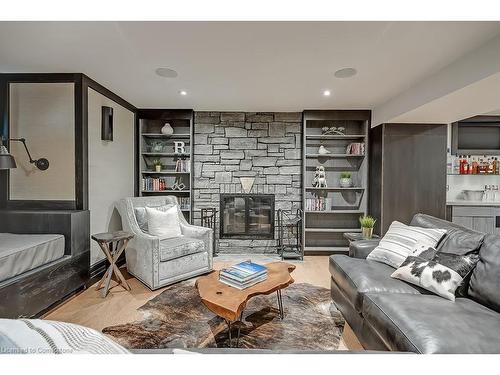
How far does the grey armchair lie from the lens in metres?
2.90

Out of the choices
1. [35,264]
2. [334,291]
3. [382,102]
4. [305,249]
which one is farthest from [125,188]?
[382,102]

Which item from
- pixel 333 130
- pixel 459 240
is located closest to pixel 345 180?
pixel 333 130

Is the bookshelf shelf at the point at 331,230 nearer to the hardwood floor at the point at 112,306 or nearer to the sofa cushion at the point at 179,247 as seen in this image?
the hardwood floor at the point at 112,306

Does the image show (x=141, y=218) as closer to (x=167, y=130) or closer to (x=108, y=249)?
(x=108, y=249)

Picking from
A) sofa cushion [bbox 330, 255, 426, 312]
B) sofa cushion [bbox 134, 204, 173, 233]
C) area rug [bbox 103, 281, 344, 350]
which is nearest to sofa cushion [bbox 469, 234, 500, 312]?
sofa cushion [bbox 330, 255, 426, 312]

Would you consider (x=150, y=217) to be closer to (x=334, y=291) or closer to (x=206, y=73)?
(x=206, y=73)

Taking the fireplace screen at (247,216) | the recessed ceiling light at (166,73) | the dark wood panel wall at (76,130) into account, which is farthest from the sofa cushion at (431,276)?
the dark wood panel wall at (76,130)

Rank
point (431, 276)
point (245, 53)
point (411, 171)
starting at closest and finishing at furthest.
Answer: point (431, 276) → point (245, 53) → point (411, 171)

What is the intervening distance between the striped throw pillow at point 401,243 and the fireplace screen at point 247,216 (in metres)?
2.13

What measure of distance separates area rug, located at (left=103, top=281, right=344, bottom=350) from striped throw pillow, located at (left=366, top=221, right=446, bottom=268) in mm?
627

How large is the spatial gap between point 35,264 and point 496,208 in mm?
5803

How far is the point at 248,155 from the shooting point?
4.50 meters

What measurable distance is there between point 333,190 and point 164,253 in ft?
9.18

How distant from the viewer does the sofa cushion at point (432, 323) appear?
1.24m
